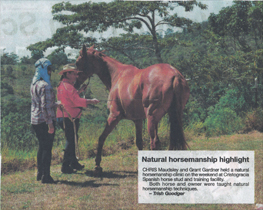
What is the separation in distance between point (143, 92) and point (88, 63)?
1607 millimetres

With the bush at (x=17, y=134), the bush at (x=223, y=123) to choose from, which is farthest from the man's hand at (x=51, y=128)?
the bush at (x=223, y=123)

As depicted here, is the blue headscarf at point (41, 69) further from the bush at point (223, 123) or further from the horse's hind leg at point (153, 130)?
the bush at point (223, 123)

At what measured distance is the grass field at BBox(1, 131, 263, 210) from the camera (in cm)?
532

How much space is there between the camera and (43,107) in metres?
5.88

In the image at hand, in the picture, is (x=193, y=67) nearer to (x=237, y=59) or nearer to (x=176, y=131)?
(x=237, y=59)

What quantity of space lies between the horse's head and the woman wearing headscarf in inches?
37.4

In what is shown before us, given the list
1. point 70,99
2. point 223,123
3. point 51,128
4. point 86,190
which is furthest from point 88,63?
point 223,123

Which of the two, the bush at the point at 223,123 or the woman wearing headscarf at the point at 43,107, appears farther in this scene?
the bush at the point at 223,123

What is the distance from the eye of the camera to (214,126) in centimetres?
1347

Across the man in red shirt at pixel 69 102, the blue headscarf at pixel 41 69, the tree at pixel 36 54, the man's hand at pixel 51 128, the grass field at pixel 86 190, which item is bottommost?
the grass field at pixel 86 190

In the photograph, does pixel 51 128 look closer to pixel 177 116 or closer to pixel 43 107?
pixel 43 107

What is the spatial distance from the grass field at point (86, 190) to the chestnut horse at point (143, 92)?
2.26ft

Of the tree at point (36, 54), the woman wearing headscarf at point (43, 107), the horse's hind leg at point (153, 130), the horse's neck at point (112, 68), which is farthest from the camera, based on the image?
the tree at point (36, 54)

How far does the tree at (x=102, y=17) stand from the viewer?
1342 cm
